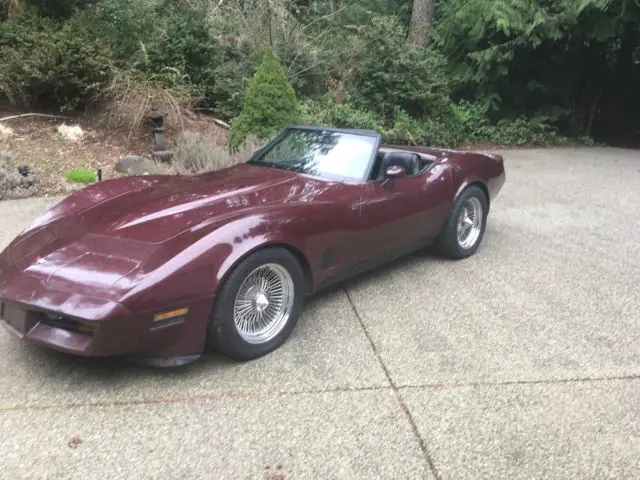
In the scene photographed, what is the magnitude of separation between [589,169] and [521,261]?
586cm

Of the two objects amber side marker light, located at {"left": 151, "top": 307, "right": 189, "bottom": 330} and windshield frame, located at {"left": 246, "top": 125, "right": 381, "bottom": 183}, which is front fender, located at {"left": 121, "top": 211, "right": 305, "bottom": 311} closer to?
amber side marker light, located at {"left": 151, "top": 307, "right": 189, "bottom": 330}

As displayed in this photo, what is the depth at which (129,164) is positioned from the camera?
784 cm

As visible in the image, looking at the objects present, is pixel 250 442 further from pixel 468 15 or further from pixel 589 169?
pixel 468 15

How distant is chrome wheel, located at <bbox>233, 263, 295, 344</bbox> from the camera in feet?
10.6

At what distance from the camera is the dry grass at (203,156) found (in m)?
7.57

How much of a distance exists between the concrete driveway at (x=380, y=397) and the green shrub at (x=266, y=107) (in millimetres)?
4647

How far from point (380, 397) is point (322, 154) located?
216cm

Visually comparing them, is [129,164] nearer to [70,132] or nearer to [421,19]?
[70,132]

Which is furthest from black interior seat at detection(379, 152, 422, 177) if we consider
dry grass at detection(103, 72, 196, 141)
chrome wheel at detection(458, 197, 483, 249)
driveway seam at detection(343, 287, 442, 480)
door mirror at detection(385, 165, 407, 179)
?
dry grass at detection(103, 72, 196, 141)

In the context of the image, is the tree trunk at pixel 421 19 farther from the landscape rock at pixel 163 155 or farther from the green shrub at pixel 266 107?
the landscape rock at pixel 163 155

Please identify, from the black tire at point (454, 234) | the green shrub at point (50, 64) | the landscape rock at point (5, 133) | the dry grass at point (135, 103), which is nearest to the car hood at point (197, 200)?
the black tire at point (454, 234)

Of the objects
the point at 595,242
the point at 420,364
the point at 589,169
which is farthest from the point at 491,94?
the point at 420,364

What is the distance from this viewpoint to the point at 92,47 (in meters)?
9.09

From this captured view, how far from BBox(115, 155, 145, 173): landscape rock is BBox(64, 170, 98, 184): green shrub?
1.31 feet
